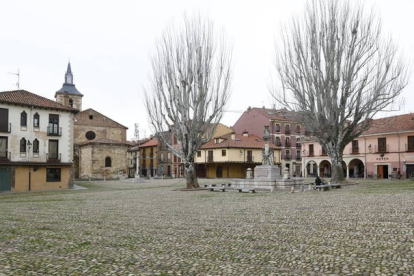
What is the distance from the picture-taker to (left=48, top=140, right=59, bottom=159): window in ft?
105

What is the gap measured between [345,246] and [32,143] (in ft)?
97.7

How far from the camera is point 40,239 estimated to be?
840cm

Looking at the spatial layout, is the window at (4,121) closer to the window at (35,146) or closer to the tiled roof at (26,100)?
the tiled roof at (26,100)

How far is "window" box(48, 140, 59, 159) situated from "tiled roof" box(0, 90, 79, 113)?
303 cm

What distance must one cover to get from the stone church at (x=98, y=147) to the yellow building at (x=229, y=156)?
41.9 feet

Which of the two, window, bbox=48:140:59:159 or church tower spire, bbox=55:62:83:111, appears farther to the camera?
church tower spire, bbox=55:62:83:111

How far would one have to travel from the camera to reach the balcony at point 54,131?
104ft

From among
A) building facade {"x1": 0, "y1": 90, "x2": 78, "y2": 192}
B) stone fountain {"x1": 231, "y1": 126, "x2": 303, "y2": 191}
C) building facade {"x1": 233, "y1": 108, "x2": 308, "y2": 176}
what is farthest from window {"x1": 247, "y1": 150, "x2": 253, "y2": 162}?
stone fountain {"x1": 231, "y1": 126, "x2": 303, "y2": 191}

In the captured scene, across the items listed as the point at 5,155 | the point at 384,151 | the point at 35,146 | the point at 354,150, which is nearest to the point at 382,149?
the point at 384,151

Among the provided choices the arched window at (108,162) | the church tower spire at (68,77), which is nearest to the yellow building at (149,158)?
the arched window at (108,162)

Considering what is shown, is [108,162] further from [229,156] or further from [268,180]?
[268,180]

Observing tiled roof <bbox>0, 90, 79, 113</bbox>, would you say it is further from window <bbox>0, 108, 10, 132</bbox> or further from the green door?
the green door

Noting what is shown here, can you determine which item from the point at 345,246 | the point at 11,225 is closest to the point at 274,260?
the point at 345,246

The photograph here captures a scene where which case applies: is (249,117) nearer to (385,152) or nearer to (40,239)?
(385,152)
